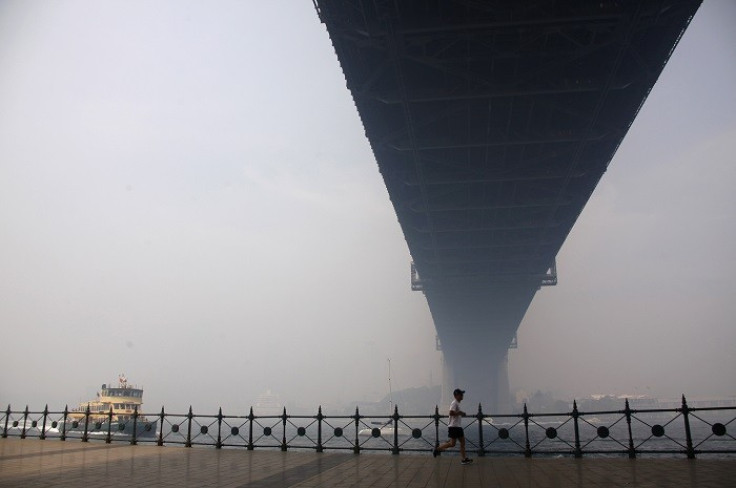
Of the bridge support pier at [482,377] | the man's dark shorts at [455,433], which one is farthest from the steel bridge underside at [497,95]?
the bridge support pier at [482,377]

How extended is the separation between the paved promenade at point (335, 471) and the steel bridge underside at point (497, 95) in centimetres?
1397

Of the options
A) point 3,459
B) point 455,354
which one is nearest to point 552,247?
point 3,459

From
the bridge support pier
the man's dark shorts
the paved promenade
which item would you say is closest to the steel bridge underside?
the man's dark shorts

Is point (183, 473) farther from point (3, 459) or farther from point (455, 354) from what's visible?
point (455, 354)

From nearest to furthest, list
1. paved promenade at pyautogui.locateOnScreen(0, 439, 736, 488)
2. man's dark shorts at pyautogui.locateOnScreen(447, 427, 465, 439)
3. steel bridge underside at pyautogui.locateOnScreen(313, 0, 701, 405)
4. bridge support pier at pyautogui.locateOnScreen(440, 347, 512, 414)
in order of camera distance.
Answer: paved promenade at pyautogui.locateOnScreen(0, 439, 736, 488) → man's dark shorts at pyautogui.locateOnScreen(447, 427, 465, 439) → steel bridge underside at pyautogui.locateOnScreen(313, 0, 701, 405) → bridge support pier at pyautogui.locateOnScreen(440, 347, 512, 414)

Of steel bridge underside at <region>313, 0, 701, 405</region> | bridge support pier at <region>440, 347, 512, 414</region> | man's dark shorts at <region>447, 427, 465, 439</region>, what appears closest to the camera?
man's dark shorts at <region>447, 427, 465, 439</region>

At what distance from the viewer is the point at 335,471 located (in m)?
10.6

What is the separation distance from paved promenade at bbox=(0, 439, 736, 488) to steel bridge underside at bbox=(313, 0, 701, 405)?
550 inches

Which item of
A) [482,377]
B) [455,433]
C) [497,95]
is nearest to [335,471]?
[455,433]

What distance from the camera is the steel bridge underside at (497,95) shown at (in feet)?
62.2

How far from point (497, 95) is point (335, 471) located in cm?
1736

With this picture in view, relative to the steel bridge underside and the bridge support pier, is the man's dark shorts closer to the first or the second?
the steel bridge underside

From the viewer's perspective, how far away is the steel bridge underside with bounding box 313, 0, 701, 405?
1897 cm

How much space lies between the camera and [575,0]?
60.7 ft
